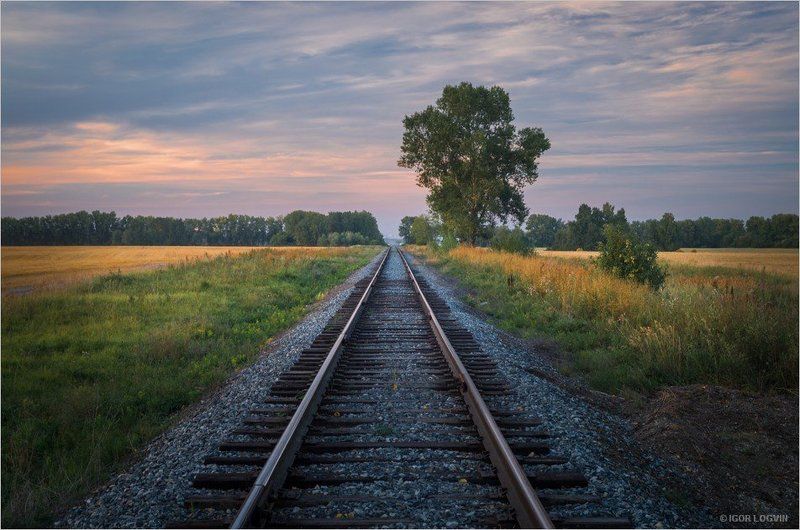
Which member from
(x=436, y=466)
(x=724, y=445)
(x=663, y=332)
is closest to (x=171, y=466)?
(x=436, y=466)

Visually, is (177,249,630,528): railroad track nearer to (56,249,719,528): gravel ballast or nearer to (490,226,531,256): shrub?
(56,249,719,528): gravel ballast

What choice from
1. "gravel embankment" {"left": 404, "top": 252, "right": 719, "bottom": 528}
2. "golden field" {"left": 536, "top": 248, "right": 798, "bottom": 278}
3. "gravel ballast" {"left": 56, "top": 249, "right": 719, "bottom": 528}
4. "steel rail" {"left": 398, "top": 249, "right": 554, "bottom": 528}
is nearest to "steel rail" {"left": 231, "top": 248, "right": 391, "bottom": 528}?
"gravel ballast" {"left": 56, "top": 249, "right": 719, "bottom": 528}

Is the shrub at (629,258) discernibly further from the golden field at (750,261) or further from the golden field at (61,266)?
the golden field at (61,266)

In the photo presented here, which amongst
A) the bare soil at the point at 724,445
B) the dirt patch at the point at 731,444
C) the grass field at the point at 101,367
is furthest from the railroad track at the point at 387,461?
the grass field at the point at 101,367

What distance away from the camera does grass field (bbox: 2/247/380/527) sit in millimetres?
4828

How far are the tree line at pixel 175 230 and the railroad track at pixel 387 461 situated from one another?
8545 cm

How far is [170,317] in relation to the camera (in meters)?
12.2

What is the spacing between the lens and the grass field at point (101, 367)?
4.83m

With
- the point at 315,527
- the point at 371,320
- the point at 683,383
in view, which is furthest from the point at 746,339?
the point at 371,320

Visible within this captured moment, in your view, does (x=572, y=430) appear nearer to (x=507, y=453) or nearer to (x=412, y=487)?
(x=507, y=453)

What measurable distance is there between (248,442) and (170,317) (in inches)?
339

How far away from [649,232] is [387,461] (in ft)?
274

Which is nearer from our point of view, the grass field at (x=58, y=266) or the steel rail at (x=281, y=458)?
the steel rail at (x=281, y=458)

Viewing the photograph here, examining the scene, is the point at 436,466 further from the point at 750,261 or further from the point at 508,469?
the point at 750,261
